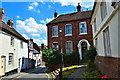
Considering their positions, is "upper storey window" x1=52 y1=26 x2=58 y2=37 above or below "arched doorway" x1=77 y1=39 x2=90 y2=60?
above

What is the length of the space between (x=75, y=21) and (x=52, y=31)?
5.17 metres

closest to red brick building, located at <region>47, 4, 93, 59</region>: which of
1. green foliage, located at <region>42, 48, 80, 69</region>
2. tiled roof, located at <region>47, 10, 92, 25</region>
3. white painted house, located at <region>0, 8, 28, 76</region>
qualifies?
tiled roof, located at <region>47, 10, 92, 25</region>

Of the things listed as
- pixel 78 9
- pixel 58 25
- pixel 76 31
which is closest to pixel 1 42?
pixel 58 25

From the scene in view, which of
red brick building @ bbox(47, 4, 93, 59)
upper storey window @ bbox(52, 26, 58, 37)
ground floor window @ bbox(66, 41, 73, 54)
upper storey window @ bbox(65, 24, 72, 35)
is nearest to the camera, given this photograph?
red brick building @ bbox(47, 4, 93, 59)

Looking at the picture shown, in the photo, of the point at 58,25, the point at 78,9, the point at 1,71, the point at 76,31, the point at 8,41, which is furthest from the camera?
the point at 78,9

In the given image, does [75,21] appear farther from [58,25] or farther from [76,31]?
[58,25]

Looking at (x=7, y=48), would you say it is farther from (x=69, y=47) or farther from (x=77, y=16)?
(x=77, y=16)

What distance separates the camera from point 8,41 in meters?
14.9

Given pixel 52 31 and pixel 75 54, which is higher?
pixel 52 31

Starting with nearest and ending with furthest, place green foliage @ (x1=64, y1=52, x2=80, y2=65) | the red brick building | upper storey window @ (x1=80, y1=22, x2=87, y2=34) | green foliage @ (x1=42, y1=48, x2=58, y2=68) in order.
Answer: green foliage @ (x1=42, y1=48, x2=58, y2=68) → green foliage @ (x1=64, y1=52, x2=80, y2=65) → the red brick building → upper storey window @ (x1=80, y1=22, x2=87, y2=34)

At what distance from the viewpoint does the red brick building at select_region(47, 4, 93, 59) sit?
717 inches

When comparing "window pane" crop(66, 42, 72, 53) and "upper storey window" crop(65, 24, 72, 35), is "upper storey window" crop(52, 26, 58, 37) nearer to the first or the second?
"upper storey window" crop(65, 24, 72, 35)

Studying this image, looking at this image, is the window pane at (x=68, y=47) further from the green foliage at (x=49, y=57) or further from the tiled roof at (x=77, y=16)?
the tiled roof at (x=77, y=16)

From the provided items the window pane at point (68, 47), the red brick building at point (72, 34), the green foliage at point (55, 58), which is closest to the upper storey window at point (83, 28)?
the red brick building at point (72, 34)
